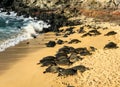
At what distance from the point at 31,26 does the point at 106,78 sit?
1661cm

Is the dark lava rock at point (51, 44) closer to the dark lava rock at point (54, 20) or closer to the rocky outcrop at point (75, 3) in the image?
the dark lava rock at point (54, 20)

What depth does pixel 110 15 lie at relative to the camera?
135 ft

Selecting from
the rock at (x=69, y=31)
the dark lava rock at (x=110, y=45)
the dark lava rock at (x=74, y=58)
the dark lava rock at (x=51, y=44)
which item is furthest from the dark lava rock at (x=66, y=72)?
the rock at (x=69, y=31)

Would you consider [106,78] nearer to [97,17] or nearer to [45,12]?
[97,17]

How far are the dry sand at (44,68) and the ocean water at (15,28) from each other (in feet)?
4.57

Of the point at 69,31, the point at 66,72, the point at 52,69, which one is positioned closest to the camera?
the point at 66,72

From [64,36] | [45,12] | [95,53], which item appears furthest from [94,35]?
[45,12]

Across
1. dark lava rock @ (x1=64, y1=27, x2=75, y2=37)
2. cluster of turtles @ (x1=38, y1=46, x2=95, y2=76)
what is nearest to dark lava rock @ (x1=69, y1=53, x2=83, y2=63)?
cluster of turtles @ (x1=38, y1=46, x2=95, y2=76)

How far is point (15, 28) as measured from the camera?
36375 millimetres

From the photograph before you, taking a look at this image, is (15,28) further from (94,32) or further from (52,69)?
(52,69)

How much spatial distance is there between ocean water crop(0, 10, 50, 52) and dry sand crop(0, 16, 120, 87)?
1.39 m

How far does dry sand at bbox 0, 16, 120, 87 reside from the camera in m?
19.9

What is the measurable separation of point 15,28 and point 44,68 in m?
14.9

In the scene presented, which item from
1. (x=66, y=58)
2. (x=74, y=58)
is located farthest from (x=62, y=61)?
(x=74, y=58)
